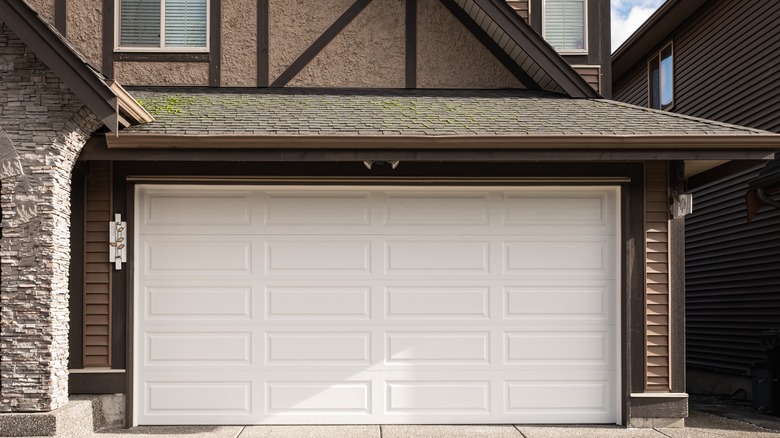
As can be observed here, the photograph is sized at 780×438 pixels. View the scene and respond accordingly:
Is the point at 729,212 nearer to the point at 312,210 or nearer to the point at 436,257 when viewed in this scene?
the point at 436,257

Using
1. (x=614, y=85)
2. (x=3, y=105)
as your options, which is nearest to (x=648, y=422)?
(x=3, y=105)

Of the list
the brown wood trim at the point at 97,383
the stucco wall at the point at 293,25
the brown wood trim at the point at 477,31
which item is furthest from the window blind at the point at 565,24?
the brown wood trim at the point at 97,383

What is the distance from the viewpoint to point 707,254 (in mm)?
13164

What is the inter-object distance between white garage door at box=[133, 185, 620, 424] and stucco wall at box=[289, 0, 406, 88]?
5.73 ft

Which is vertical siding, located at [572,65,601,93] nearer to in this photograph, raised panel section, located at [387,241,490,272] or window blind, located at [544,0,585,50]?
window blind, located at [544,0,585,50]

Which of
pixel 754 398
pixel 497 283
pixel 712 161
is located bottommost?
pixel 754 398

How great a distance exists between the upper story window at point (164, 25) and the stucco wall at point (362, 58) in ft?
4.14

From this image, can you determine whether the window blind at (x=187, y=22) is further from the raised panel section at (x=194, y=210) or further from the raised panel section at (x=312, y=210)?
the raised panel section at (x=312, y=210)

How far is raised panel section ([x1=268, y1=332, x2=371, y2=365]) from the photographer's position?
27.0ft

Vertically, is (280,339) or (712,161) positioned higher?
(712,161)

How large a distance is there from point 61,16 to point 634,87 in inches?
443

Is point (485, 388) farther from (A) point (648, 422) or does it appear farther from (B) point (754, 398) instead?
(B) point (754, 398)

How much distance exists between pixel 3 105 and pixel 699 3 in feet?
35.0

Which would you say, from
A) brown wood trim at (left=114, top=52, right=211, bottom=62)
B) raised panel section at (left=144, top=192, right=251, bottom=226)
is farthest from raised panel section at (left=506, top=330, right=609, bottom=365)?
brown wood trim at (left=114, top=52, right=211, bottom=62)
